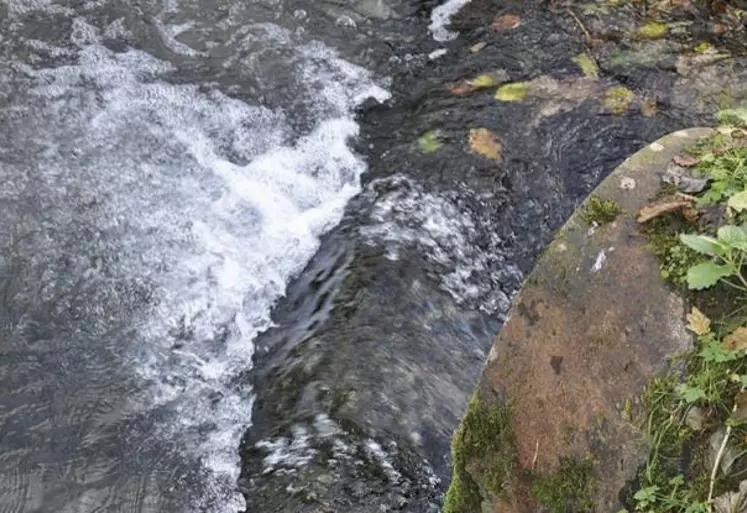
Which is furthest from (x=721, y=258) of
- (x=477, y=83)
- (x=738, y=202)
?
(x=477, y=83)

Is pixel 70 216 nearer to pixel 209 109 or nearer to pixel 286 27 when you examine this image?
pixel 209 109

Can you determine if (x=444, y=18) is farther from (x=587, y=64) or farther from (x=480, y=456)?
(x=480, y=456)

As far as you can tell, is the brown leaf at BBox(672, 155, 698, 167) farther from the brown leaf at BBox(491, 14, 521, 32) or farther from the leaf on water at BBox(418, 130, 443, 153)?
the brown leaf at BBox(491, 14, 521, 32)

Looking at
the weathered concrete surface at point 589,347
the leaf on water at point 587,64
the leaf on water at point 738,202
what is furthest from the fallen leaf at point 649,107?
the leaf on water at point 738,202

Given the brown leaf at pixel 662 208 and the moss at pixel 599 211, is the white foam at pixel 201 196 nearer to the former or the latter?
the moss at pixel 599 211

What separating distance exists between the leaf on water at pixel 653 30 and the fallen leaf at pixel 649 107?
3.15 ft

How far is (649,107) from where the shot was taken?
5.77m

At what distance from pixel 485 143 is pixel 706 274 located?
3.29 meters

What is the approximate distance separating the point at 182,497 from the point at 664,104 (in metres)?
4.42

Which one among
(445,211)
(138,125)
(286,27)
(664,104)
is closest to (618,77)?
(664,104)

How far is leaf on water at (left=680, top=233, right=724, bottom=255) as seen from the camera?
7.85 feet

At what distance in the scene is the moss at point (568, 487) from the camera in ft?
8.29

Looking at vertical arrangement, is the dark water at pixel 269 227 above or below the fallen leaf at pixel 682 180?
below

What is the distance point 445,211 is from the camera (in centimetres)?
505
